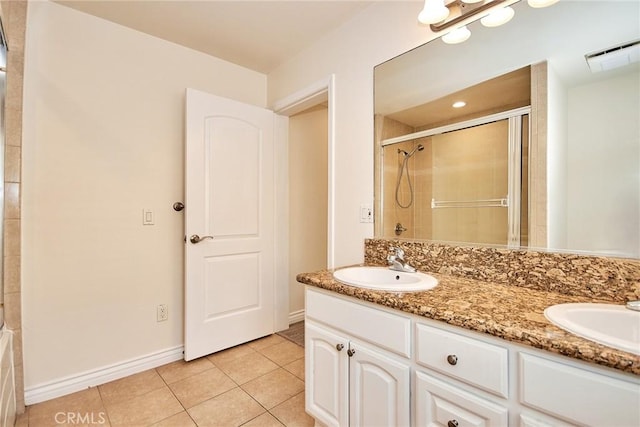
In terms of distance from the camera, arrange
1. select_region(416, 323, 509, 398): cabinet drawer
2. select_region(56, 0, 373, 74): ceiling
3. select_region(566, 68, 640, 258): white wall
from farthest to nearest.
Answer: select_region(56, 0, 373, 74): ceiling < select_region(566, 68, 640, 258): white wall < select_region(416, 323, 509, 398): cabinet drawer

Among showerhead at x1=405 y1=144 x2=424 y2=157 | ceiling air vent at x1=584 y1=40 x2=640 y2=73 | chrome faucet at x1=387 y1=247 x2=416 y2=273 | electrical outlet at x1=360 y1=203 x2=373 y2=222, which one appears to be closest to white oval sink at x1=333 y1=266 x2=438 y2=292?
chrome faucet at x1=387 y1=247 x2=416 y2=273

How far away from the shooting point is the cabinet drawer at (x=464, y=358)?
80 centimetres

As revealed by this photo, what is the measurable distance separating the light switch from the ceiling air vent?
95.3 inches

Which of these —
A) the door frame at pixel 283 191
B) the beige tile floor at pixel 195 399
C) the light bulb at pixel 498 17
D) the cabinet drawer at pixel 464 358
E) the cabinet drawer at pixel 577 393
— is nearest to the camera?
the cabinet drawer at pixel 577 393

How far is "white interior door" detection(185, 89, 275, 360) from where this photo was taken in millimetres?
2092

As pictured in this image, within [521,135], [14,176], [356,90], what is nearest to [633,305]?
[521,135]

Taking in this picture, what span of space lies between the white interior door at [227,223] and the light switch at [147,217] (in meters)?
0.25

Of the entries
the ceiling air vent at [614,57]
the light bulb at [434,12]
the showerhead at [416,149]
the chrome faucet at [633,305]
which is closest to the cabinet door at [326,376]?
the chrome faucet at [633,305]

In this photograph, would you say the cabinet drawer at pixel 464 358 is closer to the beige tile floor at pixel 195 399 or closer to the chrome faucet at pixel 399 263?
the chrome faucet at pixel 399 263

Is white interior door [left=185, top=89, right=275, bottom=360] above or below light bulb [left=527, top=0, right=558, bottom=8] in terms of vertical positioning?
below

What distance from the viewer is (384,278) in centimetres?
150

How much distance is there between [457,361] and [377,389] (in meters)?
0.36

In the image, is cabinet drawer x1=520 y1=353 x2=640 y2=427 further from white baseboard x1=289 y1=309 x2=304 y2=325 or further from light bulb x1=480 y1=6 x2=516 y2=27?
white baseboard x1=289 y1=309 x2=304 y2=325

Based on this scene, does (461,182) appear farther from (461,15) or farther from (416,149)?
(461,15)
